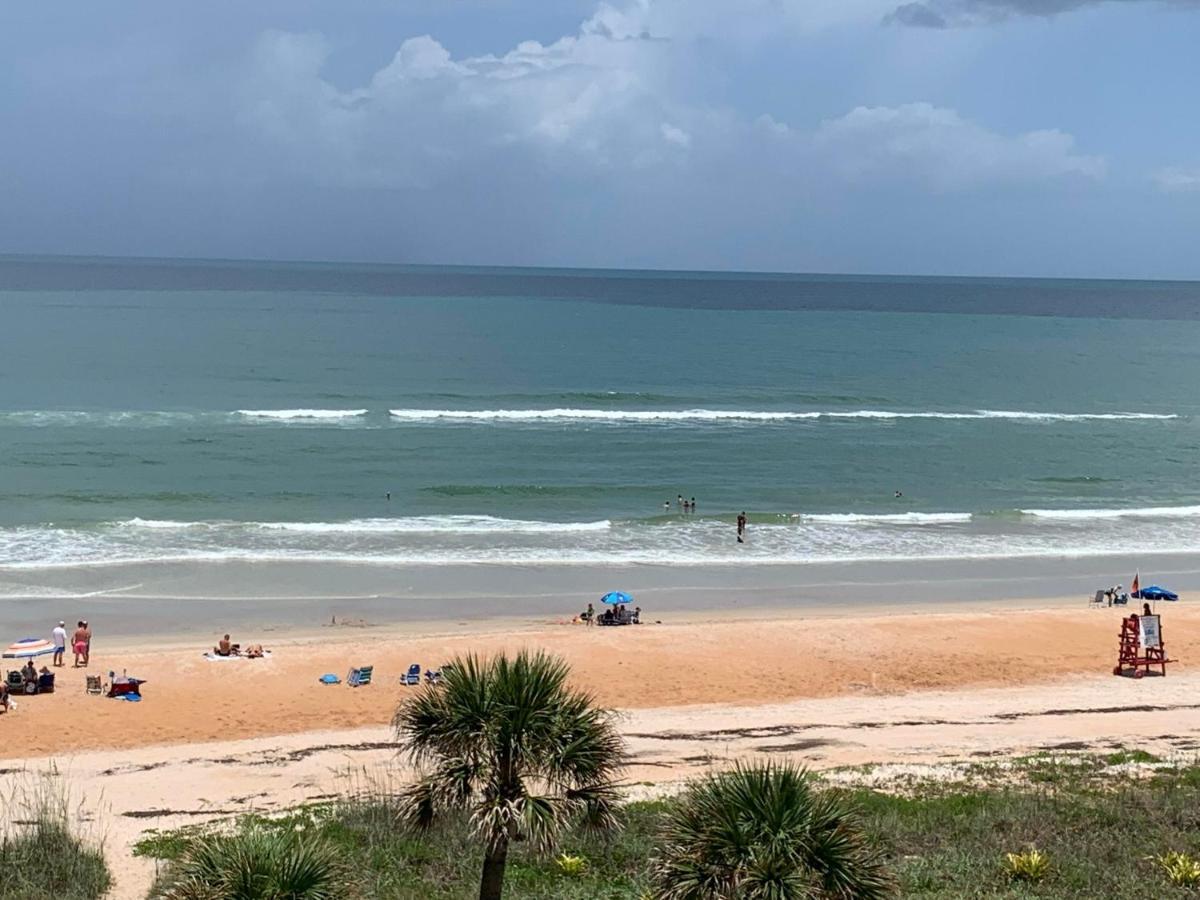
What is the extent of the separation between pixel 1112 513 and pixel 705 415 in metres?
22.6

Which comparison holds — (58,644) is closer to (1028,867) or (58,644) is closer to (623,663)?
(623,663)

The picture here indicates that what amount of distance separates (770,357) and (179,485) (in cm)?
5573

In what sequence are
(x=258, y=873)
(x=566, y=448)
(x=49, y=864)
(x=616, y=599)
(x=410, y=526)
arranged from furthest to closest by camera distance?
(x=566, y=448) → (x=410, y=526) → (x=616, y=599) → (x=49, y=864) → (x=258, y=873)

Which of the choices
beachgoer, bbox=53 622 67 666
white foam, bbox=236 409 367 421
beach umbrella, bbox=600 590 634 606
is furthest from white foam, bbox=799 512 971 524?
white foam, bbox=236 409 367 421

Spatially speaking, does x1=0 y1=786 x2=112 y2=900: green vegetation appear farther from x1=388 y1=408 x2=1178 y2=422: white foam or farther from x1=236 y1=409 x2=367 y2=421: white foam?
x1=388 y1=408 x2=1178 y2=422: white foam

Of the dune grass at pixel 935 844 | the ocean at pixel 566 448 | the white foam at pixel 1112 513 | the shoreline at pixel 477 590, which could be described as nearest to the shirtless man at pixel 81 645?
the shoreline at pixel 477 590

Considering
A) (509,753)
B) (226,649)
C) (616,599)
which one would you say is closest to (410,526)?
(616,599)

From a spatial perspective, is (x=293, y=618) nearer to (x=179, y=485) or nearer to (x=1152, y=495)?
(x=179, y=485)

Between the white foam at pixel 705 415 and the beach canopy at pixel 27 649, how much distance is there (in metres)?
33.4

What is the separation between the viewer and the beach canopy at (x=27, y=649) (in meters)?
25.0

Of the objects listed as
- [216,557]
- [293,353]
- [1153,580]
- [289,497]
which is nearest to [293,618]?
[216,557]

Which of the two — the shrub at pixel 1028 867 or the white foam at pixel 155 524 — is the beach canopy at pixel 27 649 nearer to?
the white foam at pixel 155 524

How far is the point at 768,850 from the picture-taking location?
9289 mm

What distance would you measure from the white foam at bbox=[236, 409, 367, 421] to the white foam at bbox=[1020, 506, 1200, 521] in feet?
99.0
